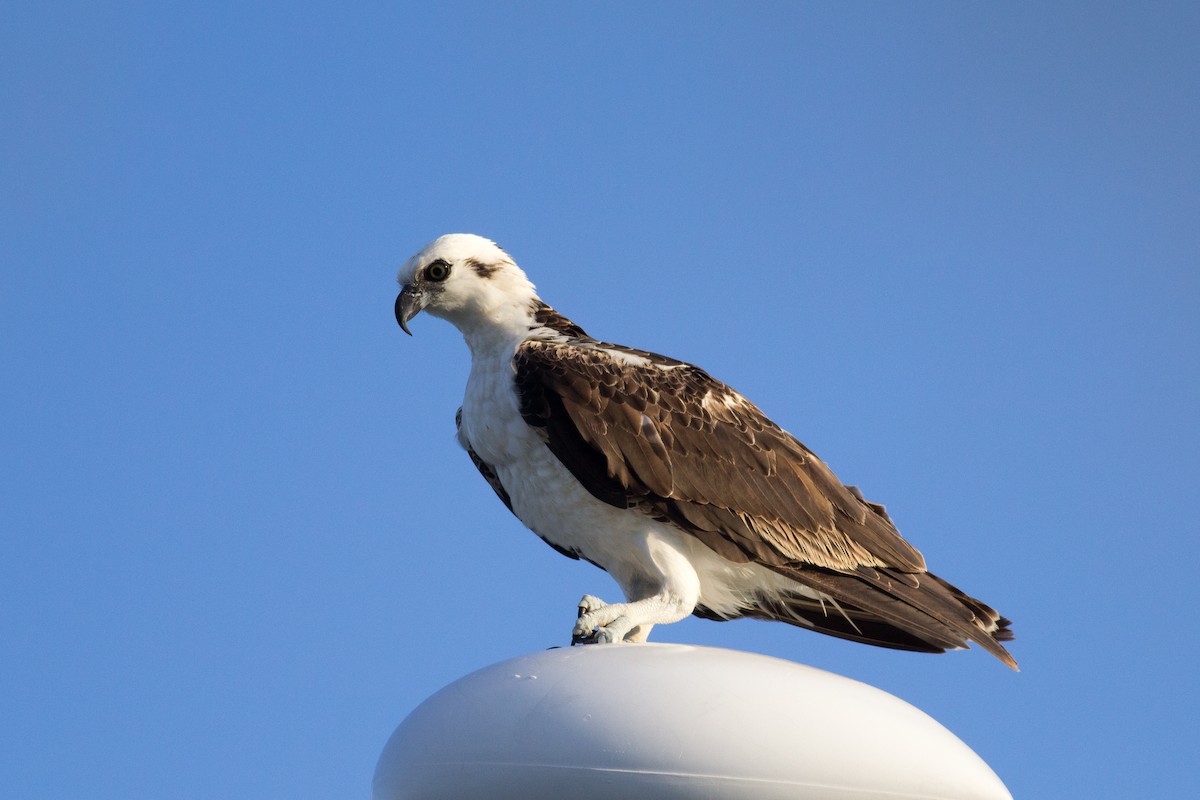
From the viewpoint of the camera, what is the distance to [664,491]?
6902 mm

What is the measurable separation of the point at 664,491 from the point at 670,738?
6.78ft

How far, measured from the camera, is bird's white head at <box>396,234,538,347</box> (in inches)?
301

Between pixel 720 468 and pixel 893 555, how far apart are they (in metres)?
1.10

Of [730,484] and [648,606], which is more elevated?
[730,484]

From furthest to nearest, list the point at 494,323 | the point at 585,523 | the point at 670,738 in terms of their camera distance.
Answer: the point at 494,323 < the point at 585,523 < the point at 670,738

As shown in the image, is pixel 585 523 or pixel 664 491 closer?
pixel 664 491

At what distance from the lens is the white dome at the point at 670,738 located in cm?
496

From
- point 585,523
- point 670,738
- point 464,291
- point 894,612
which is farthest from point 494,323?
point 670,738

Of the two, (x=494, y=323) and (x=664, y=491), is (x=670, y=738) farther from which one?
(x=494, y=323)

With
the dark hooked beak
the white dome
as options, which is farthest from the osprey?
the white dome

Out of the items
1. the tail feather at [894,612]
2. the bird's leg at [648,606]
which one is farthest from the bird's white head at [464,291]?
the tail feather at [894,612]

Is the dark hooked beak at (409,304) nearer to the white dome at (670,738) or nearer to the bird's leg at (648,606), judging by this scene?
the bird's leg at (648,606)

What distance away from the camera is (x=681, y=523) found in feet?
22.9

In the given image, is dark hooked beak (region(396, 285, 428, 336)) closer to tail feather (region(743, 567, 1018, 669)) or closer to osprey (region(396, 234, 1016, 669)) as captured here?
osprey (region(396, 234, 1016, 669))
